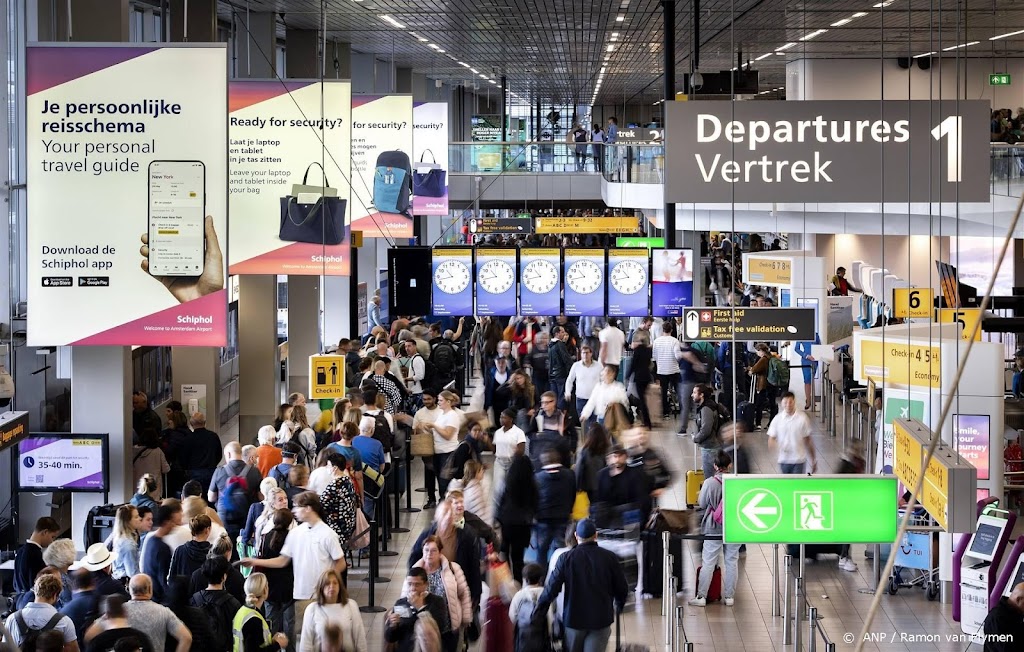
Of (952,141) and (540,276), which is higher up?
(952,141)

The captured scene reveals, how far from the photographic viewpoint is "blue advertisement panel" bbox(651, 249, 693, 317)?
58.4 ft

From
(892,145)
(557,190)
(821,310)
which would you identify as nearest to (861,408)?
(821,310)

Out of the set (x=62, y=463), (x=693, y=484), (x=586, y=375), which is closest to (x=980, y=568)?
(x=693, y=484)

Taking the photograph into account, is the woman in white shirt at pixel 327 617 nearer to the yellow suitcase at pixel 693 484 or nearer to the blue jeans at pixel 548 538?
the blue jeans at pixel 548 538

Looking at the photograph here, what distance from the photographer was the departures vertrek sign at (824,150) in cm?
855

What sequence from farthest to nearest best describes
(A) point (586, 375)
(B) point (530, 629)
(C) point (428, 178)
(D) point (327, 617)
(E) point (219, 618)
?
(C) point (428, 178)
(A) point (586, 375)
(B) point (530, 629)
(E) point (219, 618)
(D) point (327, 617)

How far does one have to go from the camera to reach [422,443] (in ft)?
44.6

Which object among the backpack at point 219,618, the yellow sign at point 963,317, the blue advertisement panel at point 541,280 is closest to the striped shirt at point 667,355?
the blue advertisement panel at point 541,280

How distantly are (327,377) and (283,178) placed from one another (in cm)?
216

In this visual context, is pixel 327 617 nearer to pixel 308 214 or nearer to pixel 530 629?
pixel 530 629

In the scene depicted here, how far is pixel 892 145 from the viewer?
28.1 feet

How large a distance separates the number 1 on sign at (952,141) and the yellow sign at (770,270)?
1300cm

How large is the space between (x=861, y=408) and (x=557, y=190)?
19469 mm

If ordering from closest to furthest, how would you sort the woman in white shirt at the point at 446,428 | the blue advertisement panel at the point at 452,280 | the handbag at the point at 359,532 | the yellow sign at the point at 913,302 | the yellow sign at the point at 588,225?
1. the handbag at the point at 359,532
2. the woman in white shirt at the point at 446,428
3. the blue advertisement panel at the point at 452,280
4. the yellow sign at the point at 913,302
5. the yellow sign at the point at 588,225
